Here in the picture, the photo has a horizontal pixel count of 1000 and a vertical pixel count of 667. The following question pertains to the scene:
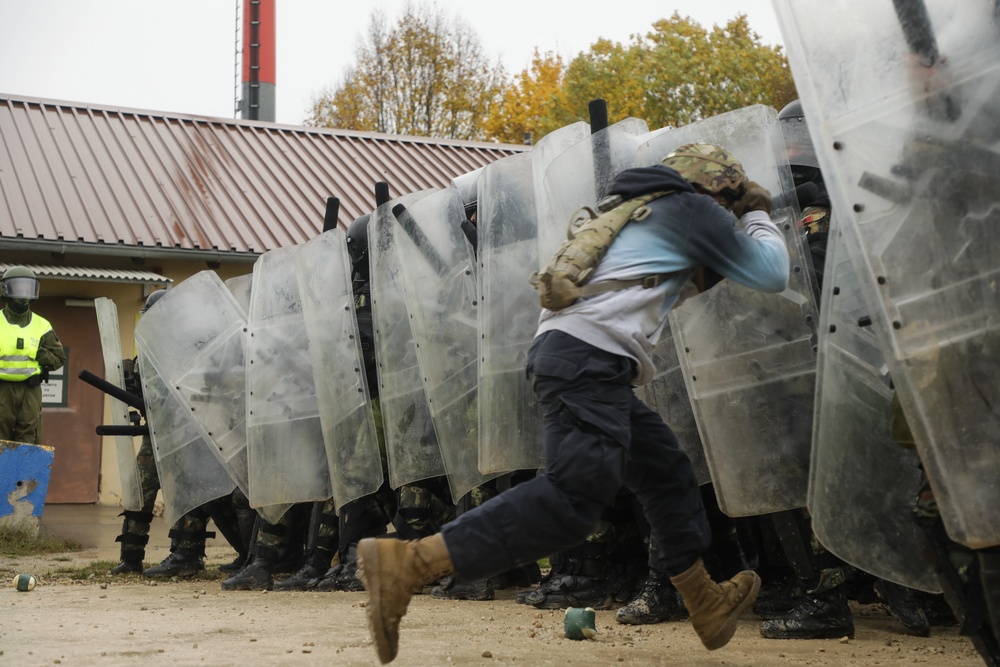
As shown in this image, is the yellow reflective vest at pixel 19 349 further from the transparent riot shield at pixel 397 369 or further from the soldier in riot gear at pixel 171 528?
the transparent riot shield at pixel 397 369

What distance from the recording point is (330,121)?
1205 inches

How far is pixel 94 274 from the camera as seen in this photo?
11.3m

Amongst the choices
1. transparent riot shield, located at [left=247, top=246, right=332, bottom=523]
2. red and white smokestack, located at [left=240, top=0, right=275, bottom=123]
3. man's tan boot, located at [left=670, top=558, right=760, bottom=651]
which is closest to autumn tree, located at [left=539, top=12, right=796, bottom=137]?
red and white smokestack, located at [left=240, top=0, right=275, bottom=123]

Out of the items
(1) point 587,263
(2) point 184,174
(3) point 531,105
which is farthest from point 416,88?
(1) point 587,263

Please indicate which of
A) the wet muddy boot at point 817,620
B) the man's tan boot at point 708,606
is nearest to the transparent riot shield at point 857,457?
the man's tan boot at point 708,606

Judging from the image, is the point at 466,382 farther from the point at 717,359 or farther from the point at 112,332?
the point at 112,332

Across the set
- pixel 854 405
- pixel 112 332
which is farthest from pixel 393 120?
pixel 854 405

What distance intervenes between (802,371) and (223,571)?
14.2 ft

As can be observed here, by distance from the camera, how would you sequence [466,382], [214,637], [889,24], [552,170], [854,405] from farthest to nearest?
[466,382] → [552,170] → [214,637] → [854,405] → [889,24]

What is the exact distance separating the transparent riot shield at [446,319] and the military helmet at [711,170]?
1.69 meters

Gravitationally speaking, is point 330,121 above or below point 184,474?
above

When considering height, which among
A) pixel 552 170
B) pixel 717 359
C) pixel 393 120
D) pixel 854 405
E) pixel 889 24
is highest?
pixel 393 120

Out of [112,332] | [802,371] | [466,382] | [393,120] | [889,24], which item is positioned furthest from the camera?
[393,120]

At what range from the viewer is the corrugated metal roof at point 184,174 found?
464 inches
